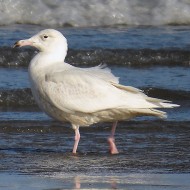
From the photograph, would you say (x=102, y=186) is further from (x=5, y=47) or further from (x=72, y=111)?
(x=5, y=47)

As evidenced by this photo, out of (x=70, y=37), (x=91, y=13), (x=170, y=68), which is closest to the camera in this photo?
(x=170, y=68)

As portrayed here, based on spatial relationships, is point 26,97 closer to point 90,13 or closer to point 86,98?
point 86,98

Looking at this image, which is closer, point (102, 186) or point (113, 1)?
point (102, 186)

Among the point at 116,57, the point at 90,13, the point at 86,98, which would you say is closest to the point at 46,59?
the point at 86,98

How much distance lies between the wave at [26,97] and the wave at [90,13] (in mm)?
4251

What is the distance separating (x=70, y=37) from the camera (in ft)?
44.9

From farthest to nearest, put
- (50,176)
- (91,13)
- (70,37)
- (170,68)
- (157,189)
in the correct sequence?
(91,13), (70,37), (170,68), (50,176), (157,189)

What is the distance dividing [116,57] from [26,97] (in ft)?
8.02

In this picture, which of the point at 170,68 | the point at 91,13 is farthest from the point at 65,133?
the point at 91,13

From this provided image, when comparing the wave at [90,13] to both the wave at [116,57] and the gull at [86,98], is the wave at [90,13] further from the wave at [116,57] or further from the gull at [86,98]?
the gull at [86,98]

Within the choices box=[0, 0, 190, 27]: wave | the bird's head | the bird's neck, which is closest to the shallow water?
box=[0, 0, 190, 27]: wave

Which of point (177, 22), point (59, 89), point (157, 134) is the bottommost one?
point (177, 22)

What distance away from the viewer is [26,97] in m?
10.5

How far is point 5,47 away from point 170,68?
2253 mm
